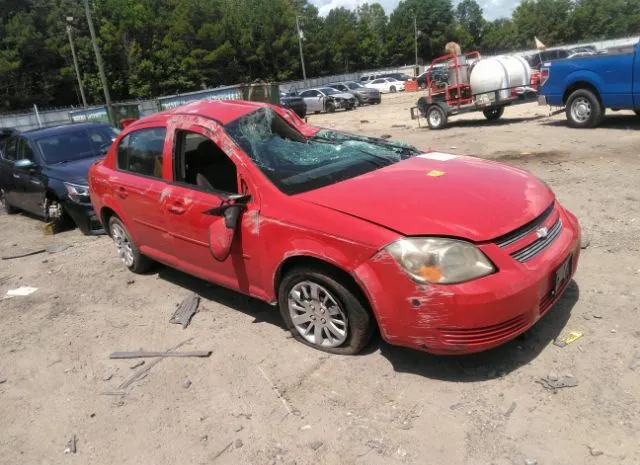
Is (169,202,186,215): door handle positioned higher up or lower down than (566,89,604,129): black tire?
higher up

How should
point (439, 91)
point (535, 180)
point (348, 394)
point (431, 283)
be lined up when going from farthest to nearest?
point (439, 91)
point (535, 180)
point (348, 394)
point (431, 283)

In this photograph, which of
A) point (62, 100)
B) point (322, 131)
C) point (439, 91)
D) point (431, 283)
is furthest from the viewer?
point (62, 100)

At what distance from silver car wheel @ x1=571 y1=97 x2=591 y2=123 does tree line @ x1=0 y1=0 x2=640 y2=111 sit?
59952 mm

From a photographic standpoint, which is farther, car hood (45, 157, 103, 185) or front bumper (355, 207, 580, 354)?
car hood (45, 157, 103, 185)

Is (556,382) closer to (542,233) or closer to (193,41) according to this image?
(542,233)

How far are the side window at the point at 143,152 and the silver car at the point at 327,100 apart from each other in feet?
83.4

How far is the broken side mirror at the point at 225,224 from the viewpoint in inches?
148

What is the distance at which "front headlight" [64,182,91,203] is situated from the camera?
739 centimetres

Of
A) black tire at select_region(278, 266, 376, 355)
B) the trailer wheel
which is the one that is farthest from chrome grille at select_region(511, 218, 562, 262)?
the trailer wheel

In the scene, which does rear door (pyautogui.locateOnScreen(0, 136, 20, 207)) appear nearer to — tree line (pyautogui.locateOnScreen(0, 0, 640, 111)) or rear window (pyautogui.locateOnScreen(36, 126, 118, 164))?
rear window (pyautogui.locateOnScreen(36, 126, 118, 164))

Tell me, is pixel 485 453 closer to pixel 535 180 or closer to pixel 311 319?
pixel 311 319

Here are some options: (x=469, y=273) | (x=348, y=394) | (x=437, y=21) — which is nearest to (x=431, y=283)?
(x=469, y=273)

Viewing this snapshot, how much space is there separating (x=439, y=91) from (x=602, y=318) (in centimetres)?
1325

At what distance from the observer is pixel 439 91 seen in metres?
16.0
